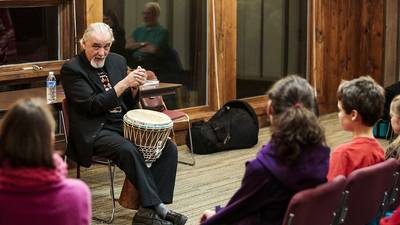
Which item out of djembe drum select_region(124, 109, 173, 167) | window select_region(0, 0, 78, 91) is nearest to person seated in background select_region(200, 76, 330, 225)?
djembe drum select_region(124, 109, 173, 167)

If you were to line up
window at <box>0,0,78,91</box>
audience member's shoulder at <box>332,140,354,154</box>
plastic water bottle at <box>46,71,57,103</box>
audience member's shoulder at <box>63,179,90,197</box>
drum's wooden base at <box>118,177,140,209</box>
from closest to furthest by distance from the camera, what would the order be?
audience member's shoulder at <box>63,179,90,197</box> < audience member's shoulder at <box>332,140,354,154</box> < drum's wooden base at <box>118,177,140,209</box> < plastic water bottle at <box>46,71,57,103</box> < window at <box>0,0,78,91</box>

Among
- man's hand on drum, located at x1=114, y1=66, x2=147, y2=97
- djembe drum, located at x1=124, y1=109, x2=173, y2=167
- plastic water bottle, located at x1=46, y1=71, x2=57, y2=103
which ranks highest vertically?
man's hand on drum, located at x1=114, y1=66, x2=147, y2=97

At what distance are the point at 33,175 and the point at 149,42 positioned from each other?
4697 millimetres

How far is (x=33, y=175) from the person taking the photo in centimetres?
242

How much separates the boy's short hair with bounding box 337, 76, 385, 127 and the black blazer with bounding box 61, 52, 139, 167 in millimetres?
1756

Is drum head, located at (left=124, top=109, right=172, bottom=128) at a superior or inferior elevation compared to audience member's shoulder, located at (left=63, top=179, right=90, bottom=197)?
inferior

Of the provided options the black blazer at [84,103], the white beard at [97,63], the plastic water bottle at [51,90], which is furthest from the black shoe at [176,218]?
the plastic water bottle at [51,90]

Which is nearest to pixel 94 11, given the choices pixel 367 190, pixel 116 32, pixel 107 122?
pixel 116 32

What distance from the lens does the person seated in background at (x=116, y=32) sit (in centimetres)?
653

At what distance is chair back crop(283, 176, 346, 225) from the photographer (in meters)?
2.77

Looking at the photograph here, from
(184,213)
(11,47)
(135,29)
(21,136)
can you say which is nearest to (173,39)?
(135,29)

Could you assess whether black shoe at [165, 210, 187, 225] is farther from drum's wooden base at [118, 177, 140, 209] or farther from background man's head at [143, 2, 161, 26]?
background man's head at [143, 2, 161, 26]

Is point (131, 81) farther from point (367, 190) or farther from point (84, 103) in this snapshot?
point (367, 190)

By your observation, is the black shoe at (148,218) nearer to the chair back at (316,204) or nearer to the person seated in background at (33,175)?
the chair back at (316,204)
